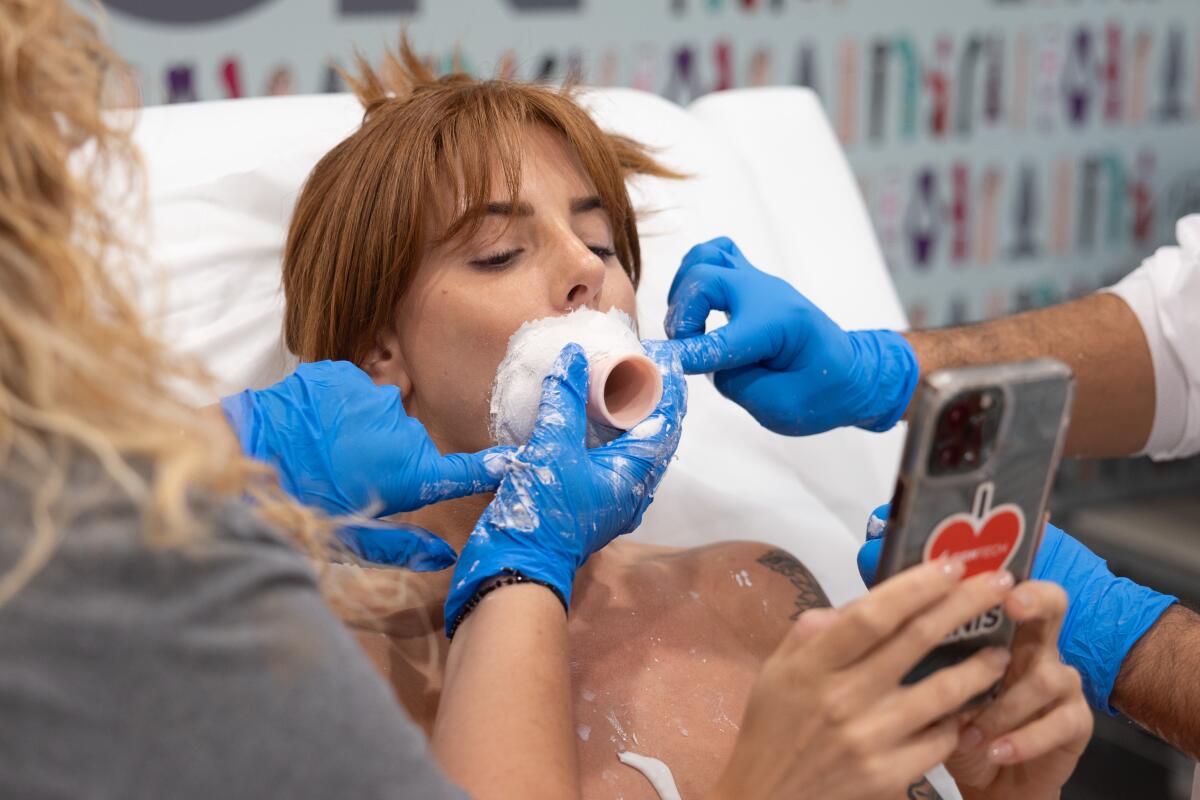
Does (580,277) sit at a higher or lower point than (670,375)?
higher

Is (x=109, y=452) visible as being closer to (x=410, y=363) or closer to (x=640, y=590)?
(x=410, y=363)

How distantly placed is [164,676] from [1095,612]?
3.25 feet

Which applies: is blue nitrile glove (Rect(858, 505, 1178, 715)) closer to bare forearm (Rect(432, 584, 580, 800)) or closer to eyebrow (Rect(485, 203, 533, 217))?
bare forearm (Rect(432, 584, 580, 800))

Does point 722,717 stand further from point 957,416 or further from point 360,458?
point 957,416

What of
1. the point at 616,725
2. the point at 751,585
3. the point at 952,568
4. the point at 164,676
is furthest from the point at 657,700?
the point at 164,676

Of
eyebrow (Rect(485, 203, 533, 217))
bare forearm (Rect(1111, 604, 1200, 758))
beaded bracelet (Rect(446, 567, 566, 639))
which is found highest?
eyebrow (Rect(485, 203, 533, 217))

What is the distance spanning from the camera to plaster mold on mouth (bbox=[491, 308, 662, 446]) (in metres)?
1.22

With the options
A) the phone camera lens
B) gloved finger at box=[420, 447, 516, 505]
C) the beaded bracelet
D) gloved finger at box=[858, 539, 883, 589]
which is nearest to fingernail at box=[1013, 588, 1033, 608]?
the phone camera lens

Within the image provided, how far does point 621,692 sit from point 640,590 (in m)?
0.19

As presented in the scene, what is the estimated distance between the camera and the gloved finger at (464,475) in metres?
1.15

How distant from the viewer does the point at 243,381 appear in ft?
5.32

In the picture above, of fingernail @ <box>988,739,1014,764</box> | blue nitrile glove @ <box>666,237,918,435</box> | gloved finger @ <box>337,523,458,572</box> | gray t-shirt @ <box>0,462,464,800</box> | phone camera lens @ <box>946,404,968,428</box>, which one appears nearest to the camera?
gray t-shirt @ <box>0,462,464,800</box>

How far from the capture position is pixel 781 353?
58.9 inches

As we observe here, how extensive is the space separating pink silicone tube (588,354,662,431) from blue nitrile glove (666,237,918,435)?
0.52 feet
